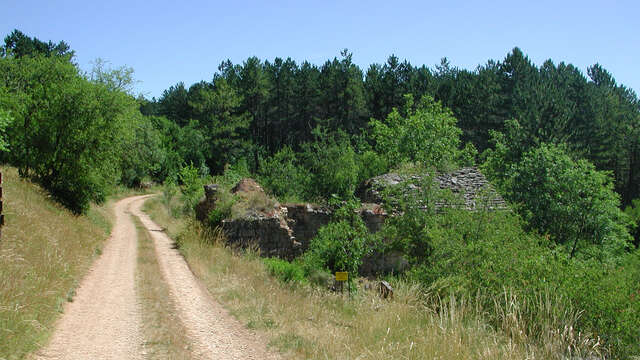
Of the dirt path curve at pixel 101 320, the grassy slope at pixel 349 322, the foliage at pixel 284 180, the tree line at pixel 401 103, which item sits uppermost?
the tree line at pixel 401 103

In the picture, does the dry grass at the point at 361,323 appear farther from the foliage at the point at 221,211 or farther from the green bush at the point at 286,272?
the foliage at the point at 221,211

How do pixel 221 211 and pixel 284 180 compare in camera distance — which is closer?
pixel 221 211

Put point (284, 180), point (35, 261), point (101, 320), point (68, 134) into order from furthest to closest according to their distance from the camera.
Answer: point (284, 180), point (68, 134), point (35, 261), point (101, 320)

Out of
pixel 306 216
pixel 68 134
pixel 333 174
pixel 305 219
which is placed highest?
pixel 68 134

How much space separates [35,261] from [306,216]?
1071 cm

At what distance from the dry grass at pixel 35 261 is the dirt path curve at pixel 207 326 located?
2263 millimetres

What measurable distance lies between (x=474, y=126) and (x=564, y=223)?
31.7 m

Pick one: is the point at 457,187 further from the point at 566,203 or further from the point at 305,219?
the point at 566,203

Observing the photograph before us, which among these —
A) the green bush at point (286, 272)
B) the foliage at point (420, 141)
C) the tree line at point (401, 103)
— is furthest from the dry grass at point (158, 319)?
the tree line at point (401, 103)

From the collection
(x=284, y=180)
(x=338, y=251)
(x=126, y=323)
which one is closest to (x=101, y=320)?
(x=126, y=323)

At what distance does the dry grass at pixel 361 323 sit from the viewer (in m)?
6.54

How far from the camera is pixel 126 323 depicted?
8.09m

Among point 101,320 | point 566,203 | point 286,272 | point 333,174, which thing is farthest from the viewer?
point 333,174

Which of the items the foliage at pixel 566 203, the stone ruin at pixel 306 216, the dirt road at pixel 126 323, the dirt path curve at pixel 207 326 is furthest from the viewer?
the foliage at pixel 566 203
